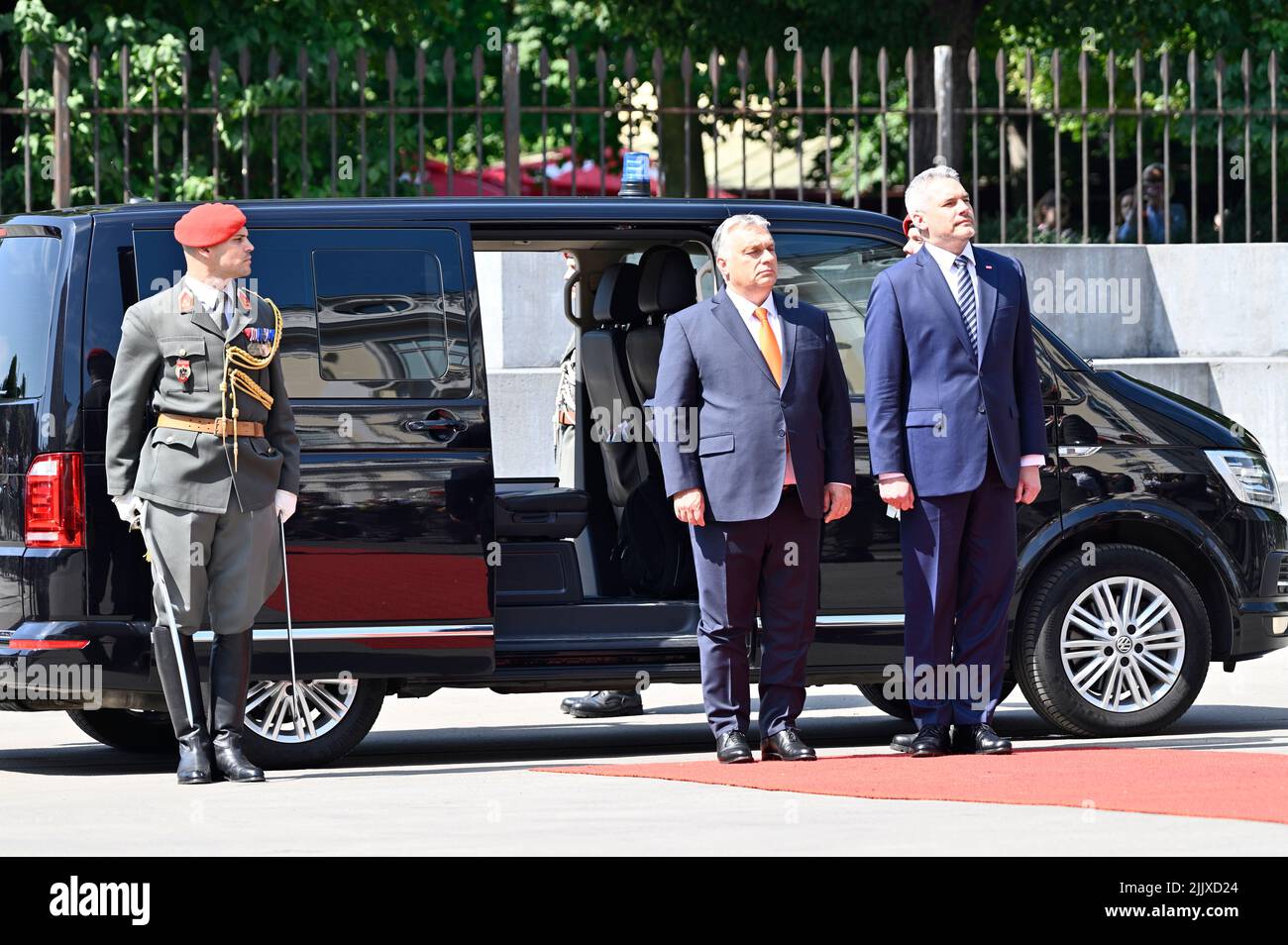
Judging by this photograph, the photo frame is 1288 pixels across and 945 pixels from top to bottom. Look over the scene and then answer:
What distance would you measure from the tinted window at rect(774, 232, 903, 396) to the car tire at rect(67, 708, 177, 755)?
2.95 m

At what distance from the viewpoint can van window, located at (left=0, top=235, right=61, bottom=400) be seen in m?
7.73

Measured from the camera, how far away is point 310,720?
814cm

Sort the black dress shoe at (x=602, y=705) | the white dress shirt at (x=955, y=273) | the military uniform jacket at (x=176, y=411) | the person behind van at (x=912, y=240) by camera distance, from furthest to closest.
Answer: the black dress shoe at (x=602, y=705), the person behind van at (x=912, y=240), the white dress shirt at (x=955, y=273), the military uniform jacket at (x=176, y=411)

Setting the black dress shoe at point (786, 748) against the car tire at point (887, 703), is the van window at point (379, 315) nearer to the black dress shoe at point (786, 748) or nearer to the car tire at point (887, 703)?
the black dress shoe at point (786, 748)

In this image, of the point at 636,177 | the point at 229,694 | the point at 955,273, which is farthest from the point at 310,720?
the point at 955,273

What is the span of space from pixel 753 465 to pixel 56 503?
232 centimetres

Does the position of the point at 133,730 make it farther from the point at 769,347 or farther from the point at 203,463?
the point at 769,347

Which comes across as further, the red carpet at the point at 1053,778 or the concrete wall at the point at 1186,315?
the concrete wall at the point at 1186,315

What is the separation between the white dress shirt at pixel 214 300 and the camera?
7.41 metres

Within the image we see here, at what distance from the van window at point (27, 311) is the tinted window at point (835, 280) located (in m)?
2.61

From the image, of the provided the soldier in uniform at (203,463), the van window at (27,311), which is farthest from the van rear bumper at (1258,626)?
the van window at (27,311)

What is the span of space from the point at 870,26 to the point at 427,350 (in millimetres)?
15445

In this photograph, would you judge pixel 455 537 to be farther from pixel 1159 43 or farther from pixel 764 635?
pixel 1159 43
